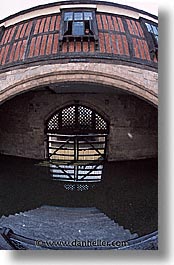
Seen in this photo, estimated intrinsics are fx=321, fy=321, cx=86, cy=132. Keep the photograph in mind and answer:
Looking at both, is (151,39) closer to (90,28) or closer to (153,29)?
(153,29)

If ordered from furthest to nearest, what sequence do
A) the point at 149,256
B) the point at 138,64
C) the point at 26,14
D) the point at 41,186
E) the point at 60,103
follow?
the point at 60,103
the point at 41,186
the point at 138,64
the point at 26,14
the point at 149,256

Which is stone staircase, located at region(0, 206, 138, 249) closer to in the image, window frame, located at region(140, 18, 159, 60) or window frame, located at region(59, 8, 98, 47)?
window frame, located at region(140, 18, 159, 60)

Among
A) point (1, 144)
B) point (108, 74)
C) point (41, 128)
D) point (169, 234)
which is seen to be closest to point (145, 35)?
point (108, 74)

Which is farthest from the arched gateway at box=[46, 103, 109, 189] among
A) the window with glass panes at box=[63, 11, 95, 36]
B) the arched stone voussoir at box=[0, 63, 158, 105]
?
the window with glass panes at box=[63, 11, 95, 36]

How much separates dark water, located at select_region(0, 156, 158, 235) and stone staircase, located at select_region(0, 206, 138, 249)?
14 centimetres

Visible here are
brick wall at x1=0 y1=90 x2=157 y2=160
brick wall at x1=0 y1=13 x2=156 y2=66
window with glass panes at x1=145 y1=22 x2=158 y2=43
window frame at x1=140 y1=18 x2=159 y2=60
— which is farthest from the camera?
brick wall at x1=0 y1=90 x2=157 y2=160

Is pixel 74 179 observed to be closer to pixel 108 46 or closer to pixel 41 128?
pixel 41 128

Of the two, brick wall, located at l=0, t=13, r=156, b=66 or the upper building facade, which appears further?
brick wall, located at l=0, t=13, r=156, b=66

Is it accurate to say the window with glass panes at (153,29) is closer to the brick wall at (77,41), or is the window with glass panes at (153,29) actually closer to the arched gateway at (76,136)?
the brick wall at (77,41)

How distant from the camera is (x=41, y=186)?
4414 millimetres

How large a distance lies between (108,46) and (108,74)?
0.34 metres

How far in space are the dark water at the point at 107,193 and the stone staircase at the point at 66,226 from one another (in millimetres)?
141

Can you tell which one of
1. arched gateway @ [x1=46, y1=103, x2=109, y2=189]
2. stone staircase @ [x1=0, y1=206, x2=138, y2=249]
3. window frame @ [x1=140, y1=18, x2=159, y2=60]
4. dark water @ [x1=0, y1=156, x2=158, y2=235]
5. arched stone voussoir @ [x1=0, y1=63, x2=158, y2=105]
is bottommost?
stone staircase @ [x1=0, y1=206, x2=138, y2=249]

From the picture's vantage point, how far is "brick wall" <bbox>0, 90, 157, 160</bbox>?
18.0 ft
